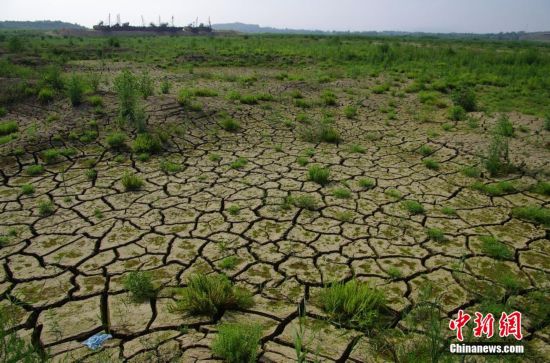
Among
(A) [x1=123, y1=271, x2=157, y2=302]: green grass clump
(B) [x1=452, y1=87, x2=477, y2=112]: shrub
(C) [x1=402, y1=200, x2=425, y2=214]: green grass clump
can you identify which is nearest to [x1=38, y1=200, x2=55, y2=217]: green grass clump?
(A) [x1=123, y1=271, x2=157, y2=302]: green grass clump

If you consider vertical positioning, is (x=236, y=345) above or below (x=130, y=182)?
below

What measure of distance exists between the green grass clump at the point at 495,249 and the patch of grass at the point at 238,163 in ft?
11.1

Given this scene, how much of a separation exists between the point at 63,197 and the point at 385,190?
414 cm

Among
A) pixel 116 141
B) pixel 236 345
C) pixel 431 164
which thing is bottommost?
pixel 236 345

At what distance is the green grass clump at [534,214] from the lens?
430cm

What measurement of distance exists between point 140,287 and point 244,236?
124cm

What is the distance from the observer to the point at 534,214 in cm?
435

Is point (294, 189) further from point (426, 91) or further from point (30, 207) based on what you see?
point (426, 91)

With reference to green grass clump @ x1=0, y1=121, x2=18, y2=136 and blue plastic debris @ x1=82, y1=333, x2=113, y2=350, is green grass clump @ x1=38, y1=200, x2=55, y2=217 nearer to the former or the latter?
blue plastic debris @ x1=82, y1=333, x2=113, y2=350

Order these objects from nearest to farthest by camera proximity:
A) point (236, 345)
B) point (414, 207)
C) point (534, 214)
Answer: point (236, 345) < point (534, 214) < point (414, 207)

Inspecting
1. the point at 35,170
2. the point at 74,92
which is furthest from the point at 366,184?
the point at 74,92

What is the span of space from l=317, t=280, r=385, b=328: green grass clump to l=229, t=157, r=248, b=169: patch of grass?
10.5 feet

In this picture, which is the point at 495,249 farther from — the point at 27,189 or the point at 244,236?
the point at 27,189

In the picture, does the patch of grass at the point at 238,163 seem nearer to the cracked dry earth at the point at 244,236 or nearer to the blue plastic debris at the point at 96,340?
the cracked dry earth at the point at 244,236
